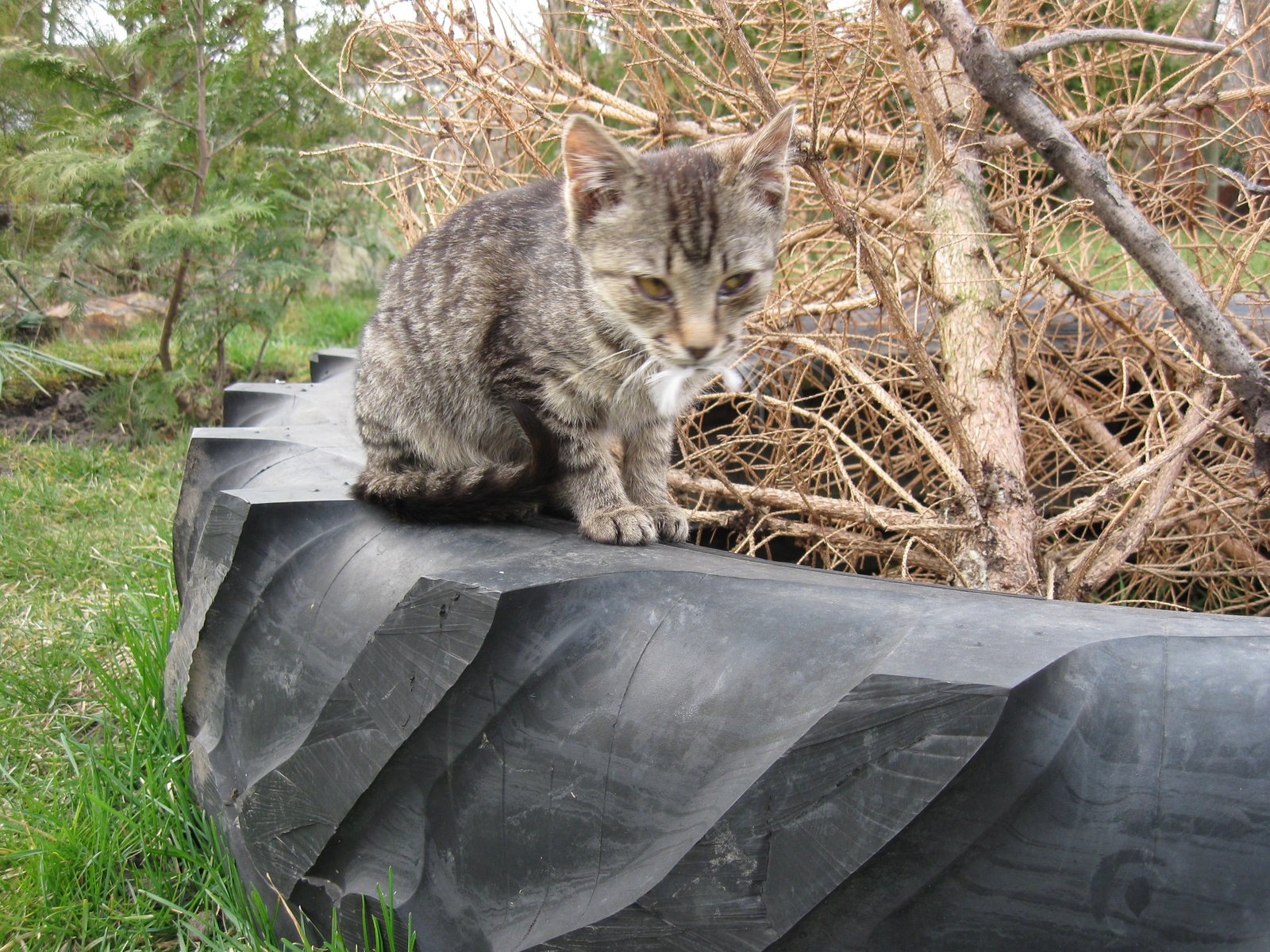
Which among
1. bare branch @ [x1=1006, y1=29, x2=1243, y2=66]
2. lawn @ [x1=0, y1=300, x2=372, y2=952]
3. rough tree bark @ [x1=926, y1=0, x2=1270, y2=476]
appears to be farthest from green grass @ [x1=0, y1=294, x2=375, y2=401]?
bare branch @ [x1=1006, y1=29, x2=1243, y2=66]

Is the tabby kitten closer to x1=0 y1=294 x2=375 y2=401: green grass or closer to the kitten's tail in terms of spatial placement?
the kitten's tail

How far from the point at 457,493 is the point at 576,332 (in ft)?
1.87

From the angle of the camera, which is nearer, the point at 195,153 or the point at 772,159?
the point at 772,159

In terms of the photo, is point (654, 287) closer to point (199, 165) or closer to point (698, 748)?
point (698, 748)

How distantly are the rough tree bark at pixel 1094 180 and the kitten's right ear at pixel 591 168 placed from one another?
0.74 metres

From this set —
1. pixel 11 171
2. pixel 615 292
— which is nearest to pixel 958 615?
pixel 615 292

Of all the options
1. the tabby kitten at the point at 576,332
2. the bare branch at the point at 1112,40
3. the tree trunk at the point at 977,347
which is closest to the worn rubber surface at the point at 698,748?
the tabby kitten at the point at 576,332

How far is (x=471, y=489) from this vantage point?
1.89 metres

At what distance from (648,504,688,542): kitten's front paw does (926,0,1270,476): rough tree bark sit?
1166mm

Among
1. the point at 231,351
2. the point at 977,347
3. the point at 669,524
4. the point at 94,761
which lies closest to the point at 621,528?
the point at 669,524

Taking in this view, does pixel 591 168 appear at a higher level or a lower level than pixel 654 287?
higher

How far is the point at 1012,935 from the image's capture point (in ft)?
3.26

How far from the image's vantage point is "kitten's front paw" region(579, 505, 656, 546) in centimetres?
197

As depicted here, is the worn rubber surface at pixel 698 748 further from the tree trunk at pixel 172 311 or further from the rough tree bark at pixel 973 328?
the tree trunk at pixel 172 311
